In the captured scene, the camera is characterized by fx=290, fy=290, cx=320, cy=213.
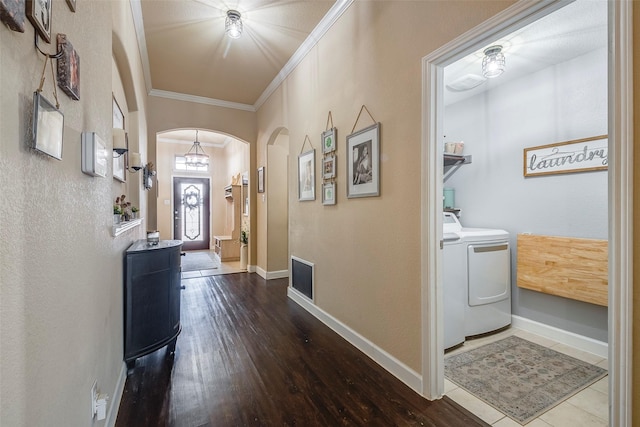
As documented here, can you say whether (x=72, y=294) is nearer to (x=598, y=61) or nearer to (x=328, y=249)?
(x=328, y=249)

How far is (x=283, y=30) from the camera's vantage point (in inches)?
121

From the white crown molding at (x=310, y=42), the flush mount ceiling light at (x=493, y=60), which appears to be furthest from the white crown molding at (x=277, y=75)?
the flush mount ceiling light at (x=493, y=60)

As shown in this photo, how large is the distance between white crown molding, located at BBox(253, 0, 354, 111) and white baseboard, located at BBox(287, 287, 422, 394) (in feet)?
9.56

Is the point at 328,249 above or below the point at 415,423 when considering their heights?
above

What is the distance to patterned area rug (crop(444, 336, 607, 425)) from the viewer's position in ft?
5.97

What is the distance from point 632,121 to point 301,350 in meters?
2.43

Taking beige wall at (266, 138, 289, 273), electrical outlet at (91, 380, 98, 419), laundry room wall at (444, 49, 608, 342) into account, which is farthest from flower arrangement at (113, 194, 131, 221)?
laundry room wall at (444, 49, 608, 342)

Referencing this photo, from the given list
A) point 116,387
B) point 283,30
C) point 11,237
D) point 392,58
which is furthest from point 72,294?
point 283,30

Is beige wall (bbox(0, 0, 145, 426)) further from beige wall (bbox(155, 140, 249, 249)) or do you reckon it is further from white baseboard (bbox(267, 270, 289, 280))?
beige wall (bbox(155, 140, 249, 249))

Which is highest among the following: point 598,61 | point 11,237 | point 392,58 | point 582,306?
point 598,61

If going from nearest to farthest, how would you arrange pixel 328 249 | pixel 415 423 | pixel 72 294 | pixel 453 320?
pixel 72 294 < pixel 415 423 < pixel 453 320 < pixel 328 249

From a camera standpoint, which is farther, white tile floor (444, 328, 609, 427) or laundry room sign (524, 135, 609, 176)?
laundry room sign (524, 135, 609, 176)

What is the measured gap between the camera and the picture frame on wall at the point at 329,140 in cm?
285

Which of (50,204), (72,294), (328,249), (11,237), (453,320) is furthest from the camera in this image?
(328,249)
